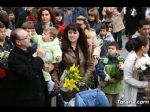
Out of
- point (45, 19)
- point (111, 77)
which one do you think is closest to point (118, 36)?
point (45, 19)

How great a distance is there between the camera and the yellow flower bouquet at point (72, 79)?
6.41 meters

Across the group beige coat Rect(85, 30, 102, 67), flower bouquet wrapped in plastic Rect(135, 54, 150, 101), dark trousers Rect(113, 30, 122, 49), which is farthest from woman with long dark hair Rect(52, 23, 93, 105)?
dark trousers Rect(113, 30, 122, 49)

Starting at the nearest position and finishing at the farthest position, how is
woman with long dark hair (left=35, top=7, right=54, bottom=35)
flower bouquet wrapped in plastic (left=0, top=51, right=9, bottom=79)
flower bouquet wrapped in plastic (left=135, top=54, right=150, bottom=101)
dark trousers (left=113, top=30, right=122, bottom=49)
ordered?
flower bouquet wrapped in plastic (left=0, top=51, right=9, bottom=79) < flower bouquet wrapped in plastic (left=135, top=54, right=150, bottom=101) < woman with long dark hair (left=35, top=7, right=54, bottom=35) < dark trousers (left=113, top=30, right=122, bottom=49)

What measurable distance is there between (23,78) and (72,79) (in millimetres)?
912

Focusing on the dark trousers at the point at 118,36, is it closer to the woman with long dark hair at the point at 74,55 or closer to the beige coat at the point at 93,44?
the beige coat at the point at 93,44

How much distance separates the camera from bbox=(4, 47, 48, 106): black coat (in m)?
5.67

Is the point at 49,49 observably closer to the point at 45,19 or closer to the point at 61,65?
the point at 61,65

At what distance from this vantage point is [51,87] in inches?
258

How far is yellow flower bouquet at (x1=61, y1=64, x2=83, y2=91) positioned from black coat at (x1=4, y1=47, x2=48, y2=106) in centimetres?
65

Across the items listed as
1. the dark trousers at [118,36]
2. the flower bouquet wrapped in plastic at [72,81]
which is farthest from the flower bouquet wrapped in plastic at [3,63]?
the dark trousers at [118,36]

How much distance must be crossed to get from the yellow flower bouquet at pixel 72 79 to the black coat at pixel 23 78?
0.65 metres

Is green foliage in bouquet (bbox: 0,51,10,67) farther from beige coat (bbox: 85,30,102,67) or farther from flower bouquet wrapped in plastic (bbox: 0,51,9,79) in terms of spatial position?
beige coat (bbox: 85,30,102,67)

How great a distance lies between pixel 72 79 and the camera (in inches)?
253
